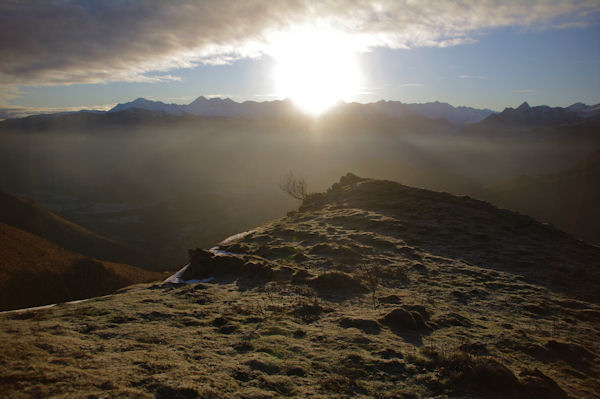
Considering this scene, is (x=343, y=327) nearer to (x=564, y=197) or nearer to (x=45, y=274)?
(x=45, y=274)

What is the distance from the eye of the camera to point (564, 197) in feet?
182

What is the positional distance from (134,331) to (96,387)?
227 cm

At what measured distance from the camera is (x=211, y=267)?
10656 millimetres

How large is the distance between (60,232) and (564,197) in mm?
78773

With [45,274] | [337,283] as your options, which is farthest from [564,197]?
[45,274]

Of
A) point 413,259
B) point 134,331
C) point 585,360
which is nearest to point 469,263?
point 413,259

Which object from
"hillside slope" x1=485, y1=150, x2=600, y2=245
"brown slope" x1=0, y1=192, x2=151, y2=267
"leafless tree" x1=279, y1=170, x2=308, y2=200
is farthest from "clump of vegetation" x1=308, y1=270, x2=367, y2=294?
"hillside slope" x1=485, y1=150, x2=600, y2=245

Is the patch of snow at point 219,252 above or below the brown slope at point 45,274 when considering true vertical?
above

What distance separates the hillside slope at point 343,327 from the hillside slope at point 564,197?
4194 centimetres

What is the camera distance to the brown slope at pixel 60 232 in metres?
41.5

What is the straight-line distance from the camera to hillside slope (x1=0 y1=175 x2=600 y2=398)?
413 centimetres

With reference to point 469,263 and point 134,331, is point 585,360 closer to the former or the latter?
point 469,263

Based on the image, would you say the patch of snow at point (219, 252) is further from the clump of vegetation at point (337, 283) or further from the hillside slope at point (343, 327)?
the clump of vegetation at point (337, 283)

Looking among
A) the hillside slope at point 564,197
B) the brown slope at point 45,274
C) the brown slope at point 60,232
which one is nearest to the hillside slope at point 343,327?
the brown slope at point 45,274
